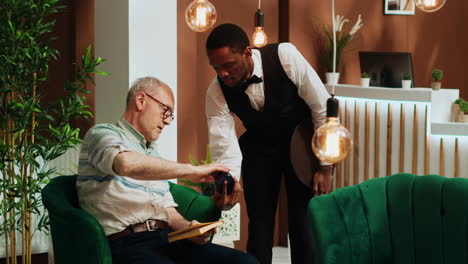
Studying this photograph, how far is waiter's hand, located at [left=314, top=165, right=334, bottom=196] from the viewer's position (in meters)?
3.21

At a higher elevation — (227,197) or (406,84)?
(406,84)

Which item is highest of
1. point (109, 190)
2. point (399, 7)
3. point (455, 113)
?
point (399, 7)

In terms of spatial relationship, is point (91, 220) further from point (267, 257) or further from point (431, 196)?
point (431, 196)

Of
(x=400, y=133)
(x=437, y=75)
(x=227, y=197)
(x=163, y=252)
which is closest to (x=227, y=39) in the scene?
(x=227, y=197)

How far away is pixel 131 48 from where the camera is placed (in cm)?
421

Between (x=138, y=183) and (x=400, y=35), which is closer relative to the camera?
(x=138, y=183)

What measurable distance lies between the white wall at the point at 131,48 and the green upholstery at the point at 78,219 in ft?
4.10

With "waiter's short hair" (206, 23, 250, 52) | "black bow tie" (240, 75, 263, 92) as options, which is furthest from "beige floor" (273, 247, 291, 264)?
"waiter's short hair" (206, 23, 250, 52)

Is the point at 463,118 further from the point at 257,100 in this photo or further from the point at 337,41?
the point at 257,100

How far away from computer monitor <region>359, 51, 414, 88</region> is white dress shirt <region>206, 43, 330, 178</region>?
292 cm

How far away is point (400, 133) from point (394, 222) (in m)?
3.27

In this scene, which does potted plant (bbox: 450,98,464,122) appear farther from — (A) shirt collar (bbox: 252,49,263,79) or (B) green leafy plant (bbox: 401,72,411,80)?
(A) shirt collar (bbox: 252,49,263,79)

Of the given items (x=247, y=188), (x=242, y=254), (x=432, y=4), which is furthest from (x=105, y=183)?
(x=432, y=4)

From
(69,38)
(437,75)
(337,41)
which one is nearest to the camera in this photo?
(69,38)
